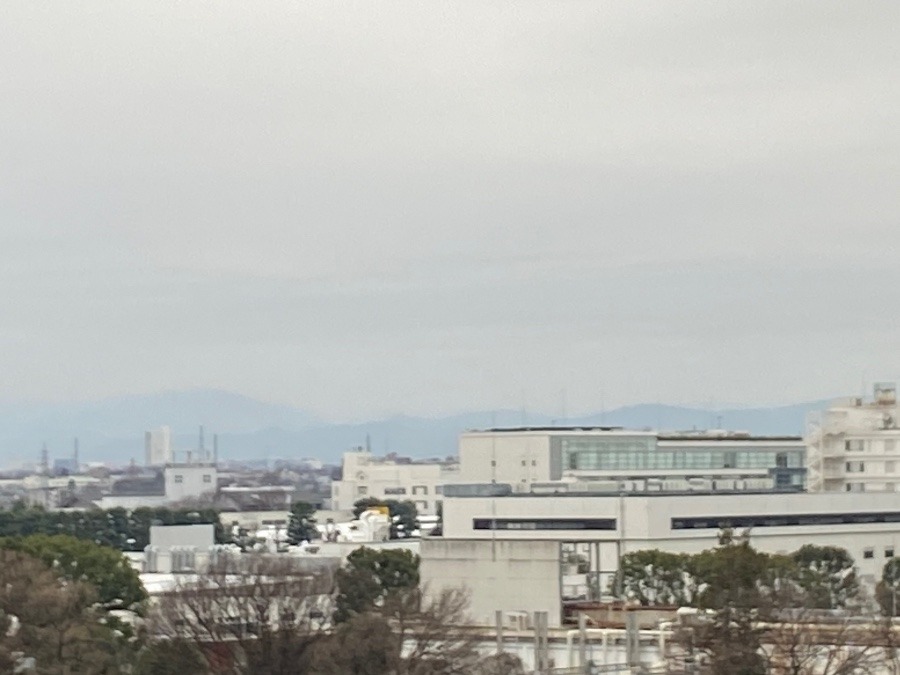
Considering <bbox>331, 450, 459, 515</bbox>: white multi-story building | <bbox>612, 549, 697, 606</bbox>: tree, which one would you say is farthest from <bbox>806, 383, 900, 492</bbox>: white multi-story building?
<bbox>331, 450, 459, 515</bbox>: white multi-story building

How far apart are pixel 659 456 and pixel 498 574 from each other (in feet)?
307

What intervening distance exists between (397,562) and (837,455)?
45622 mm

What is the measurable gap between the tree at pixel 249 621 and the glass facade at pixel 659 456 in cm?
8892

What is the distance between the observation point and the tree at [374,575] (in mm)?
59759

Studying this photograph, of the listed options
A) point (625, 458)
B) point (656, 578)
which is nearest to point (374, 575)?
point (656, 578)

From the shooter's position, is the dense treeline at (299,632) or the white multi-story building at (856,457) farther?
the white multi-story building at (856,457)

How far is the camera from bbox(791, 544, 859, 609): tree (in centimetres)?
6426

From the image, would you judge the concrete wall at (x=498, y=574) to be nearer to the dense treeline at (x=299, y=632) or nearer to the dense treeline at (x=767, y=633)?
the dense treeline at (x=299, y=632)

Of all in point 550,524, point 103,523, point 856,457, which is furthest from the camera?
point 103,523

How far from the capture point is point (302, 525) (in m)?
137

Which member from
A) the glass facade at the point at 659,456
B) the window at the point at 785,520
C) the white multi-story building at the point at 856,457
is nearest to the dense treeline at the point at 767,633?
the window at the point at 785,520

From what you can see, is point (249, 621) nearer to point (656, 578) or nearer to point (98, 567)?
point (98, 567)

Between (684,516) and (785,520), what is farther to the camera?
(785,520)

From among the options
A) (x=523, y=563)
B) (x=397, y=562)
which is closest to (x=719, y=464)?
(x=397, y=562)
